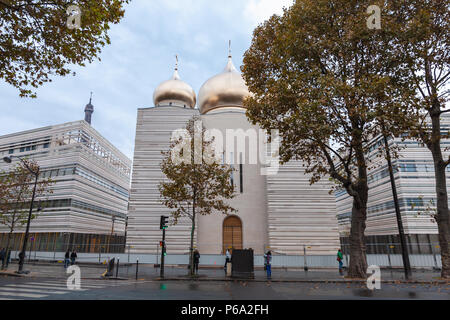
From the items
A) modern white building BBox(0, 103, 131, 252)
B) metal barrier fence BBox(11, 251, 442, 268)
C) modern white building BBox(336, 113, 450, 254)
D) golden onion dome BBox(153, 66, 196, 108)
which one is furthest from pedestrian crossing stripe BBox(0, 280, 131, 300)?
golden onion dome BBox(153, 66, 196, 108)

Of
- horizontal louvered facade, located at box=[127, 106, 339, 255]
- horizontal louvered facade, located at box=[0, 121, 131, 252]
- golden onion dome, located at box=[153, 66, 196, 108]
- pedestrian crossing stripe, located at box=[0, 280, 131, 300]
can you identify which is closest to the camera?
pedestrian crossing stripe, located at box=[0, 280, 131, 300]

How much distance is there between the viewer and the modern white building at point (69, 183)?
38750mm

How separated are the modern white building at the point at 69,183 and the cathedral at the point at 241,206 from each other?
441 inches

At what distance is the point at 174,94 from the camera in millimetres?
38594

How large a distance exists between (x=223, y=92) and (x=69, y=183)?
23.5 meters

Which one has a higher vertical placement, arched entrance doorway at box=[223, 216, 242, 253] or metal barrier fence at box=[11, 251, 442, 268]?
arched entrance doorway at box=[223, 216, 242, 253]

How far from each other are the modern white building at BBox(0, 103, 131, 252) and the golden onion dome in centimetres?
1317

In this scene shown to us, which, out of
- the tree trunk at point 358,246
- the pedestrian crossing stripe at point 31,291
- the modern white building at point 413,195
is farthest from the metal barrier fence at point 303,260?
the pedestrian crossing stripe at point 31,291

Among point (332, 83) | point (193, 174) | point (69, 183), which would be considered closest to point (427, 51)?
point (332, 83)

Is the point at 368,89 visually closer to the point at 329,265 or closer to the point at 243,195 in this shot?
the point at 329,265

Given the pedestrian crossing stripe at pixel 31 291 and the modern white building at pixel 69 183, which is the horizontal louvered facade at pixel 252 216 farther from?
the pedestrian crossing stripe at pixel 31 291

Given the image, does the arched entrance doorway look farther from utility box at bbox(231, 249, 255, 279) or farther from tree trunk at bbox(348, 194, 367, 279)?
tree trunk at bbox(348, 194, 367, 279)

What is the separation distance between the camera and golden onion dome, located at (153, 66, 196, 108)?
38.7 meters
